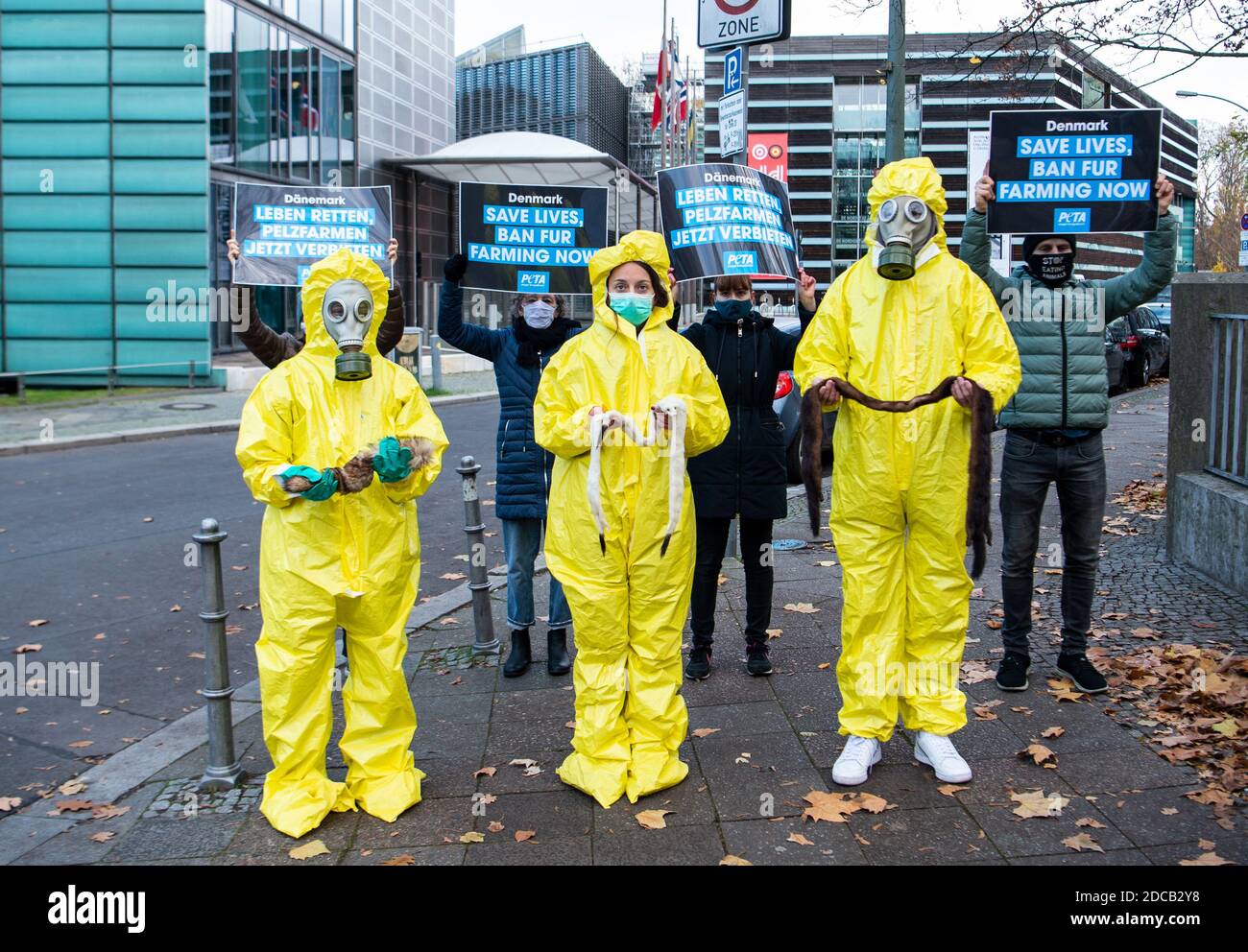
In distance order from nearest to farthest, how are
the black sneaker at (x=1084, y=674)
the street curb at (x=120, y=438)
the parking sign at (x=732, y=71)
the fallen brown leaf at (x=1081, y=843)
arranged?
the fallen brown leaf at (x=1081, y=843), the black sneaker at (x=1084, y=674), the parking sign at (x=732, y=71), the street curb at (x=120, y=438)

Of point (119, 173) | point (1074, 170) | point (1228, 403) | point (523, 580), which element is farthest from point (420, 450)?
point (119, 173)

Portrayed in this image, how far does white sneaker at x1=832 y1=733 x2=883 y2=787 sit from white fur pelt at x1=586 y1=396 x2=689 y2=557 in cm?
106

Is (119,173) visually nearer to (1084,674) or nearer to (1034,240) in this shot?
(1034,240)

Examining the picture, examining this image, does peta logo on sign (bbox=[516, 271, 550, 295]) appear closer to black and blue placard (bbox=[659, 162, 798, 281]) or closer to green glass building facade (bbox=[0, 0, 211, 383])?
black and blue placard (bbox=[659, 162, 798, 281])

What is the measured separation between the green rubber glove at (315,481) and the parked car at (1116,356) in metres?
19.0

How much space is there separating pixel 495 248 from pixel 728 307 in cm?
156

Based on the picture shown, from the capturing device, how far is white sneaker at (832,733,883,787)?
443 centimetres

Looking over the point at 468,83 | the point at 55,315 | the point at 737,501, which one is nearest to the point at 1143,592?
the point at 737,501

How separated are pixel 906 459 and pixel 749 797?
1.41 metres

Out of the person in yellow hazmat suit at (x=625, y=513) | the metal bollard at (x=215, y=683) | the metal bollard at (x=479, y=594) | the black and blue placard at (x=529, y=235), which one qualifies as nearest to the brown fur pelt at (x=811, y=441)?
the person in yellow hazmat suit at (x=625, y=513)

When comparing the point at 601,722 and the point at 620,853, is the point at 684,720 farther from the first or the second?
the point at 620,853

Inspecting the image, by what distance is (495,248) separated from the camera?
21.6ft

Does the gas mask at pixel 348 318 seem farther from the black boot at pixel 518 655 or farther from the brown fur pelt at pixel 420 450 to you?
the black boot at pixel 518 655

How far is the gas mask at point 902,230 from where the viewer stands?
436 cm
